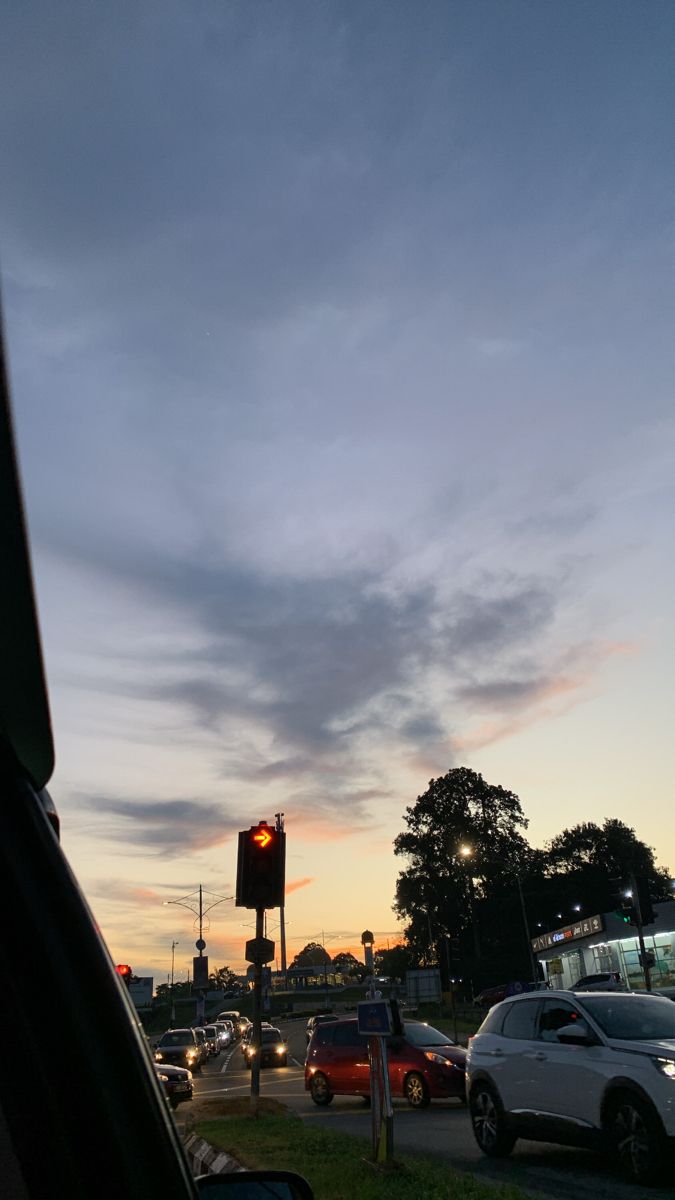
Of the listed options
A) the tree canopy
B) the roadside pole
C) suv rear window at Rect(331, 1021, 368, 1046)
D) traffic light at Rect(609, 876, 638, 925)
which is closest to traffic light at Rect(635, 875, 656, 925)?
traffic light at Rect(609, 876, 638, 925)

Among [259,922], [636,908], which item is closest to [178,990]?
[636,908]

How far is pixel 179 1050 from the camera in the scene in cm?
3031

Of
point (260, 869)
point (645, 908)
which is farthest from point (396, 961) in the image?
A: point (260, 869)

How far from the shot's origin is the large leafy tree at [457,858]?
286ft

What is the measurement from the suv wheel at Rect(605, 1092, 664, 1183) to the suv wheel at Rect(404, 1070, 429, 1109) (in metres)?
8.52

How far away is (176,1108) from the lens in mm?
19703

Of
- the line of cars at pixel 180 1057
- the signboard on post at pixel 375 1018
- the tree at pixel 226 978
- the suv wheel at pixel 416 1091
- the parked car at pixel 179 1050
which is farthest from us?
the tree at pixel 226 978

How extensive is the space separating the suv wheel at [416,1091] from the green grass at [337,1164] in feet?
13.2

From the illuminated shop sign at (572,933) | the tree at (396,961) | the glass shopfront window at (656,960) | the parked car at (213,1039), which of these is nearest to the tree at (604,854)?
the tree at (396,961)

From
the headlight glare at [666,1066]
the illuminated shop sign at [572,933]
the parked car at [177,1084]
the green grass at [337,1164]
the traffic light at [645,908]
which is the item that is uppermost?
the illuminated shop sign at [572,933]

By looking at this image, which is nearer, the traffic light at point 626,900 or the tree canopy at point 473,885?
the traffic light at point 626,900

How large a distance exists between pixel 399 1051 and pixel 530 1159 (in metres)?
7.07

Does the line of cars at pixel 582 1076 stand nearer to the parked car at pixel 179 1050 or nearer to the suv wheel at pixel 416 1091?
the suv wheel at pixel 416 1091

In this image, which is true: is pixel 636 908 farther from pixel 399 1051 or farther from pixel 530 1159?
pixel 530 1159
